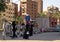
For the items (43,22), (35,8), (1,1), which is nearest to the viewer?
(1,1)

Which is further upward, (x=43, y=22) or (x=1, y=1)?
(x=1, y=1)

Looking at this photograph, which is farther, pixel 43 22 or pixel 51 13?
pixel 51 13

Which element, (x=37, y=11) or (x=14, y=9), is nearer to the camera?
(x=37, y=11)

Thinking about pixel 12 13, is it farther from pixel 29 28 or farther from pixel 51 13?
pixel 29 28

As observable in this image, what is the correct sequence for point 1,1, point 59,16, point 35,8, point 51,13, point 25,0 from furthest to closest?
1. point 35,8
2. point 51,13
3. point 59,16
4. point 25,0
5. point 1,1

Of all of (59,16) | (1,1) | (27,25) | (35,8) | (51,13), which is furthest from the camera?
(35,8)

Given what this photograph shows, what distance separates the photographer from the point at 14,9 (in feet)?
416

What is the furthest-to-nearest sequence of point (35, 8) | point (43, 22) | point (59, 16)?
point (35, 8), point (59, 16), point (43, 22)

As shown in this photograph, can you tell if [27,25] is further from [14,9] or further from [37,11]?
[14,9]

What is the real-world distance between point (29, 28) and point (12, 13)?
10840 cm

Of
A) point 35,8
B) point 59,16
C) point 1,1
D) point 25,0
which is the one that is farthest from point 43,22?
point 35,8

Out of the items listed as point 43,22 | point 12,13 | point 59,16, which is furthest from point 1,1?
point 12,13

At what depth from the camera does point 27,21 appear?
1650 cm

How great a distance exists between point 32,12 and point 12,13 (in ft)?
39.8
